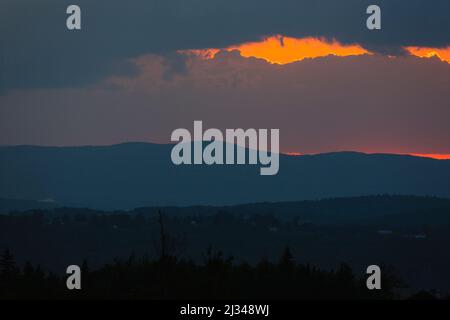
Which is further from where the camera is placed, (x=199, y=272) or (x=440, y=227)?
(x=440, y=227)

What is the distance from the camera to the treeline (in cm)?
5281

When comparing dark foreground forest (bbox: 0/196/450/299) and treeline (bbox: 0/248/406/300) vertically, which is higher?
dark foreground forest (bbox: 0/196/450/299)

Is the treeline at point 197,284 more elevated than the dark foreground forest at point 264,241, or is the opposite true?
the dark foreground forest at point 264,241

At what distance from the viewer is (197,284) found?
52.7 meters

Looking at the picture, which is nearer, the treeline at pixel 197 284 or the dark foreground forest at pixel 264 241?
the treeline at pixel 197 284

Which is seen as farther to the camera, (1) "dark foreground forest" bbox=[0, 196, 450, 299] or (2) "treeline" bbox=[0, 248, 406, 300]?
(1) "dark foreground forest" bbox=[0, 196, 450, 299]

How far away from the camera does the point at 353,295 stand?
58.5m

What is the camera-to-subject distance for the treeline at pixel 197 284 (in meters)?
52.8

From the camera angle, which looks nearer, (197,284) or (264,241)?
(197,284)

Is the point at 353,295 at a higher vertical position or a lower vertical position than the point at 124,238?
lower

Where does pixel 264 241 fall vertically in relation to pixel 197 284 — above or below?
above
